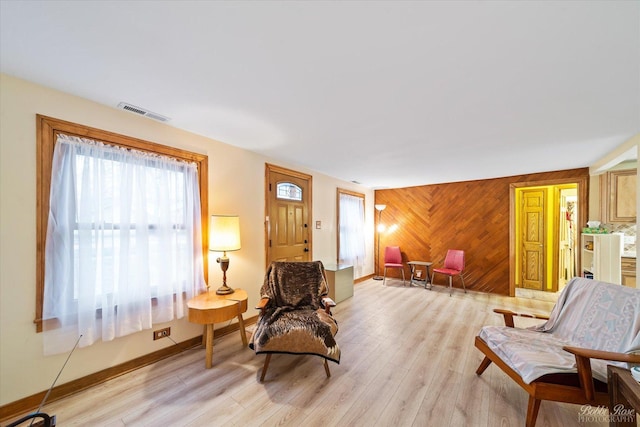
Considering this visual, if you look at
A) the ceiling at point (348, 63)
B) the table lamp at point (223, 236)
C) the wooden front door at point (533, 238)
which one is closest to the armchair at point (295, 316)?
the table lamp at point (223, 236)

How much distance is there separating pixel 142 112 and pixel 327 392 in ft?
9.77

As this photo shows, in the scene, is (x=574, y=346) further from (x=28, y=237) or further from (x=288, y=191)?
(x=28, y=237)

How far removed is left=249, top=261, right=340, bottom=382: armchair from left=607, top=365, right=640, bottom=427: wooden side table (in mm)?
1724

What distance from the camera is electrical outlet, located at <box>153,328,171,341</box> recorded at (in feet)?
7.86

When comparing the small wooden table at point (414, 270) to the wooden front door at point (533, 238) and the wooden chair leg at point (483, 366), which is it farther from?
the wooden chair leg at point (483, 366)

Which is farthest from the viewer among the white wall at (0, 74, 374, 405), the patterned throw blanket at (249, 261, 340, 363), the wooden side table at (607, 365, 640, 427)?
the patterned throw blanket at (249, 261, 340, 363)

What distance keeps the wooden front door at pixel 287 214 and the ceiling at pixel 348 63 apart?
3.75 ft

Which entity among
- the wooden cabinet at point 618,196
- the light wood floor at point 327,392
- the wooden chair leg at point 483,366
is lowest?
the light wood floor at point 327,392

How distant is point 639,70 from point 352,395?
3.05 m

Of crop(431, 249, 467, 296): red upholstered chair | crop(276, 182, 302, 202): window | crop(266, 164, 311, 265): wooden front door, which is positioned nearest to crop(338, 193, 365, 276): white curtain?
crop(266, 164, 311, 265): wooden front door

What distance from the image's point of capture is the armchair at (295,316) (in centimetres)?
208

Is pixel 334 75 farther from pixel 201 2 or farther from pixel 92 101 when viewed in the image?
pixel 92 101

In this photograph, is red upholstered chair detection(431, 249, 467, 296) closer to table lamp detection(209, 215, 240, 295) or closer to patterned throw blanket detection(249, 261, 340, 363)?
patterned throw blanket detection(249, 261, 340, 363)

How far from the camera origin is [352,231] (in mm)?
5535
